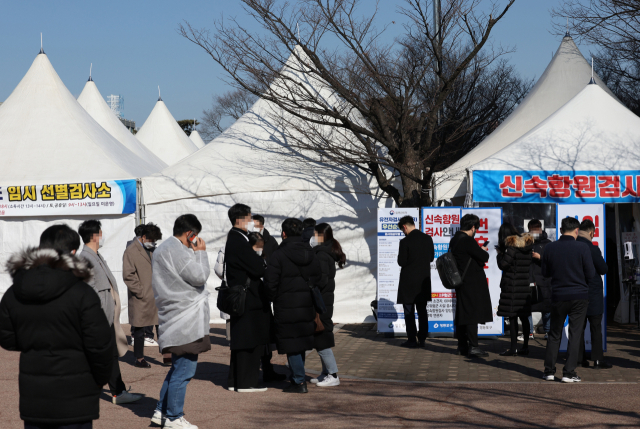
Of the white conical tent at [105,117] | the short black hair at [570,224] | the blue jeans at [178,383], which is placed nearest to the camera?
the blue jeans at [178,383]

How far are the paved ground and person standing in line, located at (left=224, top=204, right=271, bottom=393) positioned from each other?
23cm

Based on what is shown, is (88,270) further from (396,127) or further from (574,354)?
(396,127)

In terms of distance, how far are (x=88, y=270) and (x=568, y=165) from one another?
24.2ft

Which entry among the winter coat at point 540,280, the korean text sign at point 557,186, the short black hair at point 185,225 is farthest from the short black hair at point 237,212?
the korean text sign at point 557,186

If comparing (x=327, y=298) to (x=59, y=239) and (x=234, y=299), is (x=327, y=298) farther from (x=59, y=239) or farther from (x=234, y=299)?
(x=59, y=239)

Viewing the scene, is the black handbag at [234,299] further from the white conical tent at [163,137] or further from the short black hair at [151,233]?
the white conical tent at [163,137]

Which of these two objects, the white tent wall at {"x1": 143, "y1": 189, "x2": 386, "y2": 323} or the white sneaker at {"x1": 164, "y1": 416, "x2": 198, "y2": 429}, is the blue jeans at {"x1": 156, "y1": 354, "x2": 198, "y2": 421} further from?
the white tent wall at {"x1": 143, "y1": 189, "x2": 386, "y2": 323}

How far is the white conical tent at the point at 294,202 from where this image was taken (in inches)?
424

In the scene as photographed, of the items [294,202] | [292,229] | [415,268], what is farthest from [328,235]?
[294,202]

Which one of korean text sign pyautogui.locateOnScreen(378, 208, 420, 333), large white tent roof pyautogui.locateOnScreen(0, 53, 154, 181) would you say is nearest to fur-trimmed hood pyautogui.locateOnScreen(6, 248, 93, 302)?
korean text sign pyautogui.locateOnScreen(378, 208, 420, 333)

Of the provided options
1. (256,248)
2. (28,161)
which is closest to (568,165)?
(256,248)

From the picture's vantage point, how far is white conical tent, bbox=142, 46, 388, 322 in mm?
10766

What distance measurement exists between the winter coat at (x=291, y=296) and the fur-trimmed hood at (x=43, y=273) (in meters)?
2.78

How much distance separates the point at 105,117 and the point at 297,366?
18.5 meters
